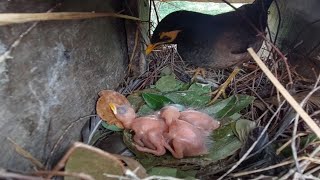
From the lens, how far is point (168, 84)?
1537 millimetres

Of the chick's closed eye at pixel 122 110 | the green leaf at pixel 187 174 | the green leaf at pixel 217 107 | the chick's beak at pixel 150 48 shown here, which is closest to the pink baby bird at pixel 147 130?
the chick's closed eye at pixel 122 110

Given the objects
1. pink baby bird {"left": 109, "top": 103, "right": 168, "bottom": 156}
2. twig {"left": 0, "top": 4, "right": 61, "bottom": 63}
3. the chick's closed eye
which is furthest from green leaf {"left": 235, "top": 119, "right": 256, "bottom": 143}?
twig {"left": 0, "top": 4, "right": 61, "bottom": 63}

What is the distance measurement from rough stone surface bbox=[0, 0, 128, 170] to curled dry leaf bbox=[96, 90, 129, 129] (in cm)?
3

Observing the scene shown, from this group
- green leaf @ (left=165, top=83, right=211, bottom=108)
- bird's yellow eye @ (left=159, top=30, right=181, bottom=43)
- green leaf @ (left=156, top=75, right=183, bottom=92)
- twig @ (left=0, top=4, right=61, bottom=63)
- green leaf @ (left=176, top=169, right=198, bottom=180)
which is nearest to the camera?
twig @ (left=0, top=4, right=61, bottom=63)

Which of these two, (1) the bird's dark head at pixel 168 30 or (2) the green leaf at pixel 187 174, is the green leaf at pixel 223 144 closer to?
(2) the green leaf at pixel 187 174

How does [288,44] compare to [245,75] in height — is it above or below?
above

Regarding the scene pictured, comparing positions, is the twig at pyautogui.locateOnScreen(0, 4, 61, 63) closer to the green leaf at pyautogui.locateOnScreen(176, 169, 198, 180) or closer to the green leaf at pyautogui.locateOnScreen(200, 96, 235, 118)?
the green leaf at pyautogui.locateOnScreen(176, 169, 198, 180)

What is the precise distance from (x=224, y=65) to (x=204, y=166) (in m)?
0.71

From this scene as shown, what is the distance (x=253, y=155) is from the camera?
103cm

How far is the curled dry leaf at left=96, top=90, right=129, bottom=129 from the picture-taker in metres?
1.29

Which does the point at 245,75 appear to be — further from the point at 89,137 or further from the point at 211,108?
the point at 89,137

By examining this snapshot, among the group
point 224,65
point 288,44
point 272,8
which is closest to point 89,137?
point 224,65

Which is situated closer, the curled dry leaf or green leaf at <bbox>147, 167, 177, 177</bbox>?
green leaf at <bbox>147, 167, 177, 177</bbox>

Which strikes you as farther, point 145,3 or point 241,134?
point 145,3
